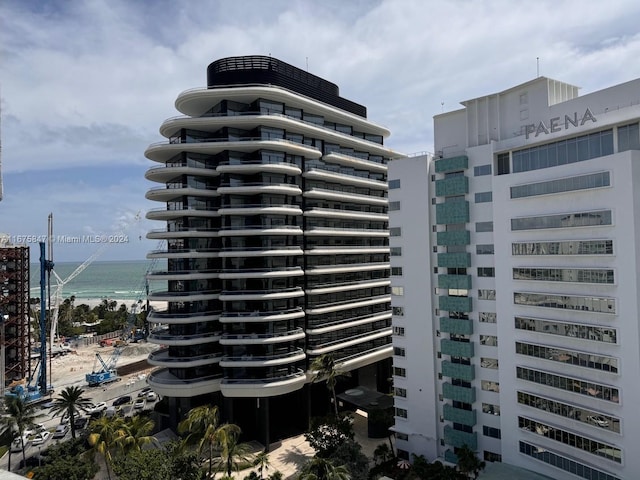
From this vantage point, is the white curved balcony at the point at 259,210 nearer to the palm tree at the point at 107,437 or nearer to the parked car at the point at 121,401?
the palm tree at the point at 107,437

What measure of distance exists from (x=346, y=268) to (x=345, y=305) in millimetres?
5674

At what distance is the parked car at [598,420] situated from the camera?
36556mm

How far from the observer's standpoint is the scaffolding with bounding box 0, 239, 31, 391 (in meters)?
90.0

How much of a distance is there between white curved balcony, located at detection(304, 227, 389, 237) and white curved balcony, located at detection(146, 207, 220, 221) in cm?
1345

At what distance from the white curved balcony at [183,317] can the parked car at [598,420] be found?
4266 centimetres

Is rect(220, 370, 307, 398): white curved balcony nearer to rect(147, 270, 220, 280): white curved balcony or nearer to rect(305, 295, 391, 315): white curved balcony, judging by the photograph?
rect(305, 295, 391, 315): white curved balcony

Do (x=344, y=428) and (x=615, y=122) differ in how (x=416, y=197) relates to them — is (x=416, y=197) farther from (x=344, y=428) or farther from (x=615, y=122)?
(x=344, y=428)

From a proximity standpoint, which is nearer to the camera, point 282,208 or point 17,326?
point 282,208

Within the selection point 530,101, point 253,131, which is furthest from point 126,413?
point 530,101

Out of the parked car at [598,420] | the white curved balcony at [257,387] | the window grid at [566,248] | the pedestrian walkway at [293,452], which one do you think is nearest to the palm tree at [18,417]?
the white curved balcony at [257,387]

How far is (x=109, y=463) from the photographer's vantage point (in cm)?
4525

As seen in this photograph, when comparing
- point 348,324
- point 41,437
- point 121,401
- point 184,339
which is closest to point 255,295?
point 184,339

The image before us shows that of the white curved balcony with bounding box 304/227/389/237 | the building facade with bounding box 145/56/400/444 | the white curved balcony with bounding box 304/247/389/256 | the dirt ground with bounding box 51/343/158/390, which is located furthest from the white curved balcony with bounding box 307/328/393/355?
the dirt ground with bounding box 51/343/158/390

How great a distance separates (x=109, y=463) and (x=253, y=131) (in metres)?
42.9
